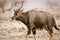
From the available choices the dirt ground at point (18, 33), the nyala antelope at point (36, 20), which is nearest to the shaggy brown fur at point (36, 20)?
the nyala antelope at point (36, 20)

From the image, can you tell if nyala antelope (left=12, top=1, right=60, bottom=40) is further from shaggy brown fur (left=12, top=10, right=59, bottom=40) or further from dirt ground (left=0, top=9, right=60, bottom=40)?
dirt ground (left=0, top=9, right=60, bottom=40)

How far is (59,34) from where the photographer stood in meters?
18.0

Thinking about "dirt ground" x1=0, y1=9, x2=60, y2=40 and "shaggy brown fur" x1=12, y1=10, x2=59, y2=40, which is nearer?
"shaggy brown fur" x1=12, y1=10, x2=59, y2=40

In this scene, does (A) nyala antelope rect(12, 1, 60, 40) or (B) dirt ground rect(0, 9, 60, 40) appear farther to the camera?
(B) dirt ground rect(0, 9, 60, 40)

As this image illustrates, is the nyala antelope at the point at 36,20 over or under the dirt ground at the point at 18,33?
over

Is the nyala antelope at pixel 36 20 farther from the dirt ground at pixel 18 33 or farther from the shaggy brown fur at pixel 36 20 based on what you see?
the dirt ground at pixel 18 33

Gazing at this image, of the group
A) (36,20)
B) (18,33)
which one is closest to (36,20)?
(36,20)

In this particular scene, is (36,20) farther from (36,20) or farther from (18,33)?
(18,33)

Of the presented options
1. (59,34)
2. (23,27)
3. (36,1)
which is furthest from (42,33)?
(36,1)

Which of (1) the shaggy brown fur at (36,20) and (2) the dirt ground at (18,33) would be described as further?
(2) the dirt ground at (18,33)

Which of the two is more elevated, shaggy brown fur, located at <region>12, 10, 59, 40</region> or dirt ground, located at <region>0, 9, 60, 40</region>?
shaggy brown fur, located at <region>12, 10, 59, 40</region>

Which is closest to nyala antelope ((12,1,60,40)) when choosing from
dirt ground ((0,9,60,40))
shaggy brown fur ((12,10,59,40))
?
shaggy brown fur ((12,10,59,40))

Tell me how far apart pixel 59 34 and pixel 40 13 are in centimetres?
303

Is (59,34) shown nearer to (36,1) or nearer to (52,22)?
(52,22)
